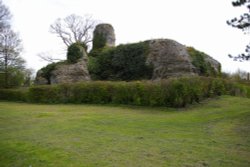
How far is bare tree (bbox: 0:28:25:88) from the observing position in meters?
35.4

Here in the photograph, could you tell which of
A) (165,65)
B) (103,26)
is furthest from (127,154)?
(103,26)

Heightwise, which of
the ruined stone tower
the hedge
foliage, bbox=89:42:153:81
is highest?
the ruined stone tower

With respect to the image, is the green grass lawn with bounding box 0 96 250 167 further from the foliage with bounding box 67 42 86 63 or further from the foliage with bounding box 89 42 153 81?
the foliage with bounding box 67 42 86 63

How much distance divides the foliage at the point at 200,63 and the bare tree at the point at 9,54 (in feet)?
69.5

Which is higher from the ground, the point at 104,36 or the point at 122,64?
the point at 104,36

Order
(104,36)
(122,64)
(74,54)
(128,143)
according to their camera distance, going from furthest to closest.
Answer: (104,36) → (74,54) → (122,64) → (128,143)

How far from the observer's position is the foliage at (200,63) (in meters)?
24.8

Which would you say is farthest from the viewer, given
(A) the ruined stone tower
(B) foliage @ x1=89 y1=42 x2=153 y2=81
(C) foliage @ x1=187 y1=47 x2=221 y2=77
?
(A) the ruined stone tower

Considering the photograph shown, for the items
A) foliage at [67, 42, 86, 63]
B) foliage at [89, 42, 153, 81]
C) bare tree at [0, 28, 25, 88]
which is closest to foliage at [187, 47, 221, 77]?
foliage at [89, 42, 153, 81]

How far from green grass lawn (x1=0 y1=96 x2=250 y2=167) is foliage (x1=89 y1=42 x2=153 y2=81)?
14.5 metres

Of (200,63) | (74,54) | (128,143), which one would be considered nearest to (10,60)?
(74,54)

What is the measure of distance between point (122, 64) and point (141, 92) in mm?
9295

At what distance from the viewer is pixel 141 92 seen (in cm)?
1772

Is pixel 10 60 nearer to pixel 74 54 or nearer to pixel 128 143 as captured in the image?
pixel 74 54
